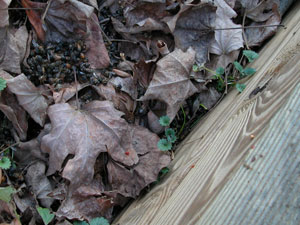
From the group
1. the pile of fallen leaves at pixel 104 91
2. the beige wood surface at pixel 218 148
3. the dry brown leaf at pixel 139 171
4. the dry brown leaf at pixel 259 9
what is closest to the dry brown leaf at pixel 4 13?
the pile of fallen leaves at pixel 104 91

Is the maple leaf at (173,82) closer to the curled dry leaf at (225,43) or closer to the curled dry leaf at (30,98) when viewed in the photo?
the curled dry leaf at (225,43)

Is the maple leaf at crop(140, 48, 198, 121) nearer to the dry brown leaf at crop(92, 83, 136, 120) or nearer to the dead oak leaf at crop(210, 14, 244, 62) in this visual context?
the dry brown leaf at crop(92, 83, 136, 120)

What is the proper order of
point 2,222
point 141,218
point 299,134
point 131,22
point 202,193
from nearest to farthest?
1. point 299,134
2. point 202,193
3. point 141,218
4. point 2,222
5. point 131,22

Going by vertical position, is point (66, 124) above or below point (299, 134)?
below

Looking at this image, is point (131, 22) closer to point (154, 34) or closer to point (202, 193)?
point (154, 34)

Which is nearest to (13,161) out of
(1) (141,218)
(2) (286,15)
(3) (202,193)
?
(1) (141,218)

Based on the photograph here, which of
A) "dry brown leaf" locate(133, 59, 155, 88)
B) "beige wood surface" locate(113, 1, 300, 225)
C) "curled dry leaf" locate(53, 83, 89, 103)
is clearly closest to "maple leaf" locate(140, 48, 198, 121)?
"dry brown leaf" locate(133, 59, 155, 88)

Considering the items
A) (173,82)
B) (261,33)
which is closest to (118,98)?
(173,82)
